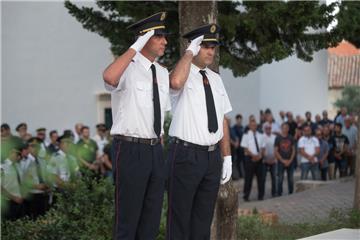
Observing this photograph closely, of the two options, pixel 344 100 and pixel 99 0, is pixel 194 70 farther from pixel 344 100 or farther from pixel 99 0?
pixel 344 100

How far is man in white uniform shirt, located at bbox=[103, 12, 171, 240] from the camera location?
200 inches

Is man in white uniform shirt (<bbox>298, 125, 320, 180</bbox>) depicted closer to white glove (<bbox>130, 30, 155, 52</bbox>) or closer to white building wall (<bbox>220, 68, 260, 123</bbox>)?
white building wall (<bbox>220, 68, 260, 123</bbox>)

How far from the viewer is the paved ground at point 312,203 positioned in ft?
37.0

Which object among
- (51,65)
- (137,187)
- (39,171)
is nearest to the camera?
(137,187)

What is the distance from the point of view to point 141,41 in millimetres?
5113

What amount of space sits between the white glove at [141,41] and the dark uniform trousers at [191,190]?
2.80 feet

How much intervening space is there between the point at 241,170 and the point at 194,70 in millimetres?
14887

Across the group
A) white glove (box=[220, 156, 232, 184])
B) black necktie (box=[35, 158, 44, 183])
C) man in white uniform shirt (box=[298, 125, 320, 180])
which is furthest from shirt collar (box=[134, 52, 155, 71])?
man in white uniform shirt (box=[298, 125, 320, 180])

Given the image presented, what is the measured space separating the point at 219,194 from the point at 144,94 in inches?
96.3

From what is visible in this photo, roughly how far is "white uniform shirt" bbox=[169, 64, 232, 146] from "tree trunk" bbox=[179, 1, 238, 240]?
1609 millimetres

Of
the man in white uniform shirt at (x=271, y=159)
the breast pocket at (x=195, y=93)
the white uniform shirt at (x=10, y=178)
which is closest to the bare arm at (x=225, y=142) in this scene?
the breast pocket at (x=195, y=93)

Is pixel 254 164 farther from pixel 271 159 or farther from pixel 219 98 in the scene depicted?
pixel 219 98

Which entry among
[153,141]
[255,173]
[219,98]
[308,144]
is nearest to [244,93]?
[308,144]

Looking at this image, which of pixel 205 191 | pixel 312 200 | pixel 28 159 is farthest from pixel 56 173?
pixel 205 191
